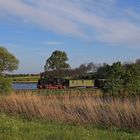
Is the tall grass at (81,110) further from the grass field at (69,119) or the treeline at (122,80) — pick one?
the treeline at (122,80)

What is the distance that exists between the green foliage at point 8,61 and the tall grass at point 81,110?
44.7 ft

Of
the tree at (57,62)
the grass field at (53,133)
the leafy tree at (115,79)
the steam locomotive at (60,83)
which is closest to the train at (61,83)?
the steam locomotive at (60,83)

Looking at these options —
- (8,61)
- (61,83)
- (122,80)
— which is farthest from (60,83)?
(122,80)

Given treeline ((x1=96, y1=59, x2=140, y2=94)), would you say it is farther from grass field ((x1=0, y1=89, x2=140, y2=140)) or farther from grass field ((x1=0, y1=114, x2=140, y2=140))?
grass field ((x1=0, y1=114, x2=140, y2=140))

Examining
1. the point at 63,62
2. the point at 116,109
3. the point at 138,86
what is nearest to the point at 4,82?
the point at 138,86

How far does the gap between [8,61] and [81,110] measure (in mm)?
18653

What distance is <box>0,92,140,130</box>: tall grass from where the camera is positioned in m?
15.2

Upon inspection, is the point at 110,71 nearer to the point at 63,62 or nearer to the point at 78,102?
the point at 78,102

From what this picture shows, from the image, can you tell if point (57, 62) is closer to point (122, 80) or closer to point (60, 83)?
point (60, 83)

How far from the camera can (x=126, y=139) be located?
11664 millimetres

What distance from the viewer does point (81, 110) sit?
678 inches

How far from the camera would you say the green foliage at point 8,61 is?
34312mm

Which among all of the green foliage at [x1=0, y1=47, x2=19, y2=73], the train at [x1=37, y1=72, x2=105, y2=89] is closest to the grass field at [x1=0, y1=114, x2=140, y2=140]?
the green foliage at [x1=0, y1=47, x2=19, y2=73]

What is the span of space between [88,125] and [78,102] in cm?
351
